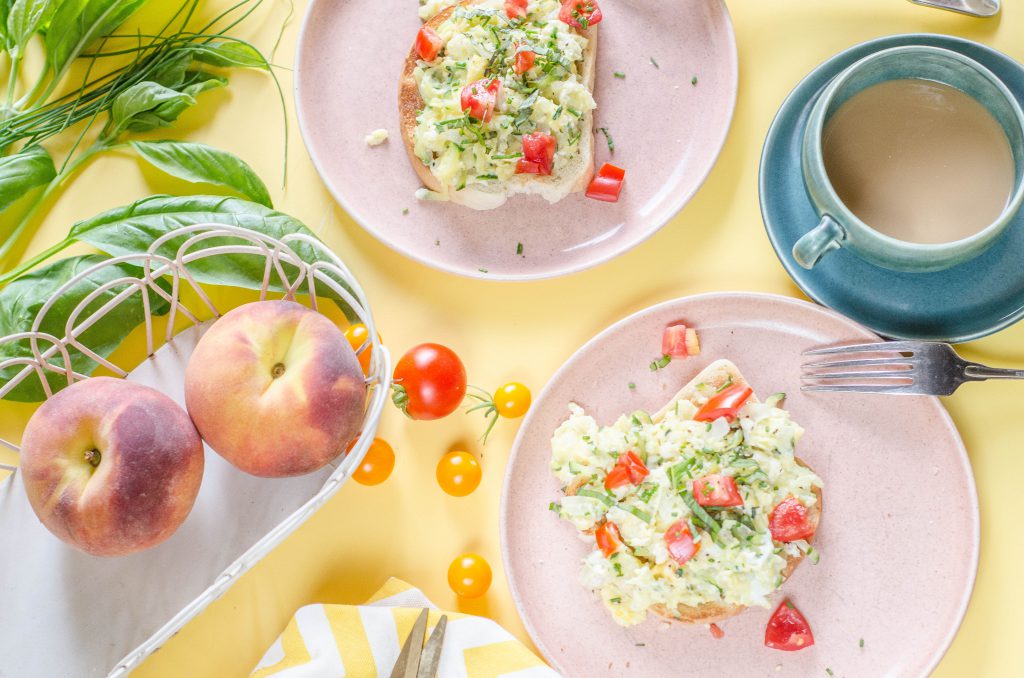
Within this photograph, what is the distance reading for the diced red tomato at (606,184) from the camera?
99.4 inches

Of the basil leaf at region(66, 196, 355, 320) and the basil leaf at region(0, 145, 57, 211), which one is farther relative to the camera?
the basil leaf at region(0, 145, 57, 211)

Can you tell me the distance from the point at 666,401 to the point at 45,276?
5.99 feet

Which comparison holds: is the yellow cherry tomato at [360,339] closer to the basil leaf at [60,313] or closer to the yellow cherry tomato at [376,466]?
the yellow cherry tomato at [376,466]

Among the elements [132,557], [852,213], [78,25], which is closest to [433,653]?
[132,557]

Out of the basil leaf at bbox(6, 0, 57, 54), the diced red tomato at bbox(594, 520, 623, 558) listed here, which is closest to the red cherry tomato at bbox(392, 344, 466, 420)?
the diced red tomato at bbox(594, 520, 623, 558)

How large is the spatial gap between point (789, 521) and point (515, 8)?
1.61m

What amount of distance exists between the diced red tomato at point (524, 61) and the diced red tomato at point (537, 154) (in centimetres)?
18

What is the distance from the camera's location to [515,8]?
2.42 meters

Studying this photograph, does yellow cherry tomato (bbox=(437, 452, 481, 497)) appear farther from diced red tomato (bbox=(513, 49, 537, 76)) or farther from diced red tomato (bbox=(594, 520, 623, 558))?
diced red tomato (bbox=(513, 49, 537, 76))

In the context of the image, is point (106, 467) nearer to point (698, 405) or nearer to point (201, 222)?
point (201, 222)

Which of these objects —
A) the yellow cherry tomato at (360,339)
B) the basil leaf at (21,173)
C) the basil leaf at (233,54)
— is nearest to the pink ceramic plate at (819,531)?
the yellow cherry tomato at (360,339)

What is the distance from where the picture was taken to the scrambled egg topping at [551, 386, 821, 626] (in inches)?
87.7

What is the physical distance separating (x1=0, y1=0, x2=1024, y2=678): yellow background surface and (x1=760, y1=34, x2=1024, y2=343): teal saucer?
0.74 feet

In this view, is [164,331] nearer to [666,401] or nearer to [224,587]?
[224,587]
